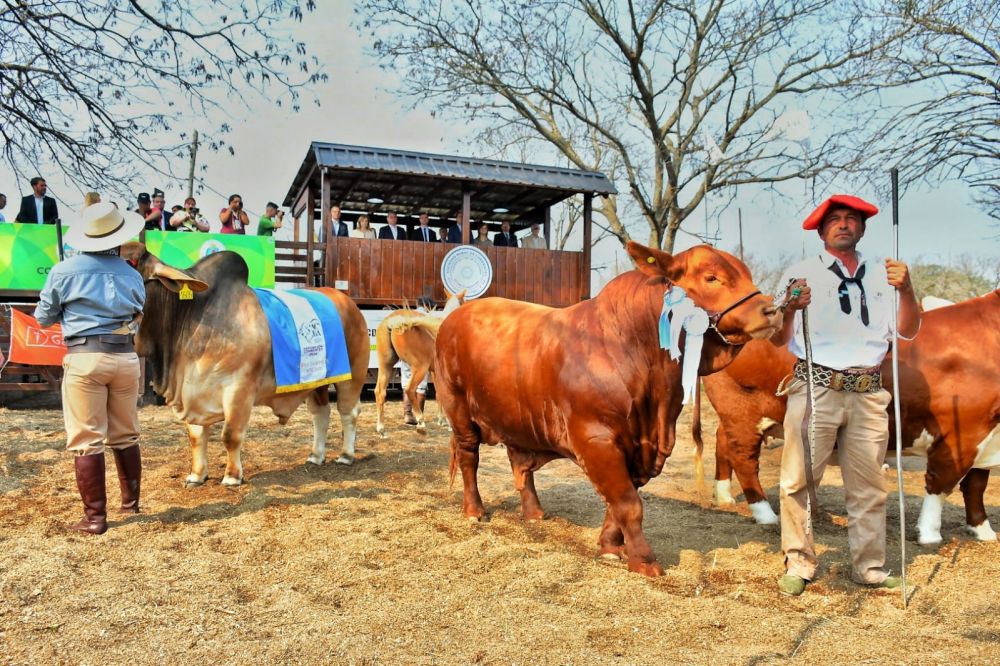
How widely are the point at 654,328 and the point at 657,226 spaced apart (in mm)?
15236

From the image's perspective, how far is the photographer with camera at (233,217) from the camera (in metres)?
12.1

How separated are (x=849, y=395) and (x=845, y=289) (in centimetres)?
55

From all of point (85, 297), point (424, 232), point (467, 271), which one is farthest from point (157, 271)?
point (424, 232)

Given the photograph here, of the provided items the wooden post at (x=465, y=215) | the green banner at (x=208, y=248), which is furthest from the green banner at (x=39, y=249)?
the wooden post at (x=465, y=215)

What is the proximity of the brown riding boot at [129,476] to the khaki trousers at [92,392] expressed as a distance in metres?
0.22

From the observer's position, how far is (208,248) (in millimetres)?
11305

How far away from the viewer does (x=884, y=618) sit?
327cm

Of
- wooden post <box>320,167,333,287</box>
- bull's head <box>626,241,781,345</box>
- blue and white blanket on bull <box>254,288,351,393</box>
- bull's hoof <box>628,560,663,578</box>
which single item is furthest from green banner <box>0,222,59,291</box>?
bull's hoof <box>628,560,663,578</box>

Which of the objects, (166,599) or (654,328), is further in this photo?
(654,328)

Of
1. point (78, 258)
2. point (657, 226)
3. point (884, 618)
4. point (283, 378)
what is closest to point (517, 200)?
point (657, 226)

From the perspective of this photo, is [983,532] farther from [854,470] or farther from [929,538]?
[854,470]

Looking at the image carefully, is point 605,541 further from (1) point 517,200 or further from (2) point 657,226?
(2) point 657,226

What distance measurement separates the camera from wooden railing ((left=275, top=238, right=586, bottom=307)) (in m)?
13.1

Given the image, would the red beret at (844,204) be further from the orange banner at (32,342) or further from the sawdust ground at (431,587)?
Result: the orange banner at (32,342)
